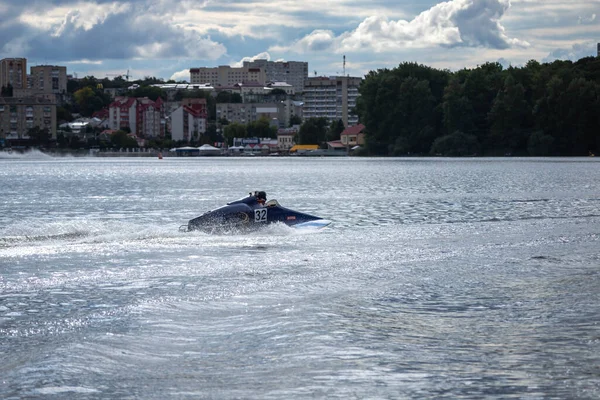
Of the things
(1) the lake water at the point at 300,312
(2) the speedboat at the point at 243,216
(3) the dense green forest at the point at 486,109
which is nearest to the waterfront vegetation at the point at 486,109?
(3) the dense green forest at the point at 486,109

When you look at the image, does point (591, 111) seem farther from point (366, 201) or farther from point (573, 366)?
point (573, 366)

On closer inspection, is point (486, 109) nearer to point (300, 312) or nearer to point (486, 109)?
point (486, 109)

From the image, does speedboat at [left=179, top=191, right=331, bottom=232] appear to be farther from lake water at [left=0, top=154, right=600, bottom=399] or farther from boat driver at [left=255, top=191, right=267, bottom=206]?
lake water at [left=0, top=154, right=600, bottom=399]

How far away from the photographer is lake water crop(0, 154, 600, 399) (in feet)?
42.8

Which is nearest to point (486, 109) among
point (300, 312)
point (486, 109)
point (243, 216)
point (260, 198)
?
point (486, 109)

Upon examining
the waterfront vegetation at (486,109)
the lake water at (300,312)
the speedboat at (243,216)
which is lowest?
the lake water at (300,312)

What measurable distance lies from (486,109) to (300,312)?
14772cm

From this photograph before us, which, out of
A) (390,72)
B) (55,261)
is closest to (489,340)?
(55,261)

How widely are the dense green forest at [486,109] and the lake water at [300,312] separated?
391 feet

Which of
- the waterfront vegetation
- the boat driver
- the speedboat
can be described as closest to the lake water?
the speedboat

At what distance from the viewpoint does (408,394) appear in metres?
12.4

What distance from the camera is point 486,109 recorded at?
162m

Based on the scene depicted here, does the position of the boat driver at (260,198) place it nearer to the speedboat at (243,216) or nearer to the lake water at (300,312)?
the speedboat at (243,216)

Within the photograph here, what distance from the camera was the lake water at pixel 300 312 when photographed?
1305 centimetres
